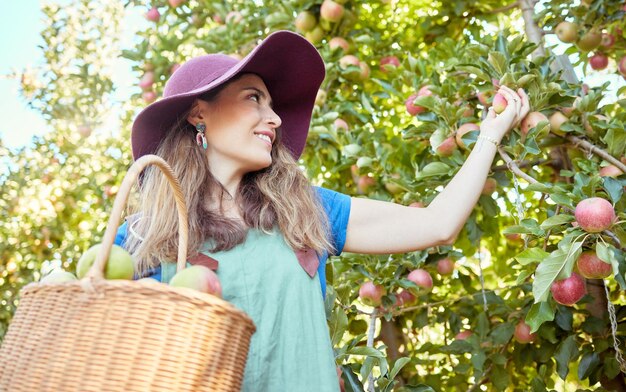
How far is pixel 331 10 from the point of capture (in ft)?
9.91

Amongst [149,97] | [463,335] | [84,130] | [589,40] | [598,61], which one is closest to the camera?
[463,335]

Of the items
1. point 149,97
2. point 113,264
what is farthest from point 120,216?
point 149,97

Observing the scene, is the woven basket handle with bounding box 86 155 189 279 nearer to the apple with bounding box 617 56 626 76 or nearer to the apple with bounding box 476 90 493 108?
the apple with bounding box 476 90 493 108

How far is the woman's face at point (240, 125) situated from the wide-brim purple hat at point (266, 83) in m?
0.04

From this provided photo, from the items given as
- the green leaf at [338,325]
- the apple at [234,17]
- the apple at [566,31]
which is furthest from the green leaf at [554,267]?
the apple at [234,17]

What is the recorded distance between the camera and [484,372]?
2.47 metres

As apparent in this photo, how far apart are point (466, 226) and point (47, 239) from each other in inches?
113

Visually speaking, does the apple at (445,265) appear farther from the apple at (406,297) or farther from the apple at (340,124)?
the apple at (340,124)

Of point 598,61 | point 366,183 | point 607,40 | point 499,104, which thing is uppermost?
point 499,104

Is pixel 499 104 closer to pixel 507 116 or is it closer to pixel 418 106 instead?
pixel 507 116

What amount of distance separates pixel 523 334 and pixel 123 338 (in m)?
1.59

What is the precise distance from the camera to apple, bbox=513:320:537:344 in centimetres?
231

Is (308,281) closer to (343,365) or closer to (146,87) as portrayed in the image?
(343,365)

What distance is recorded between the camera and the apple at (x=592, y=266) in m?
1.74
